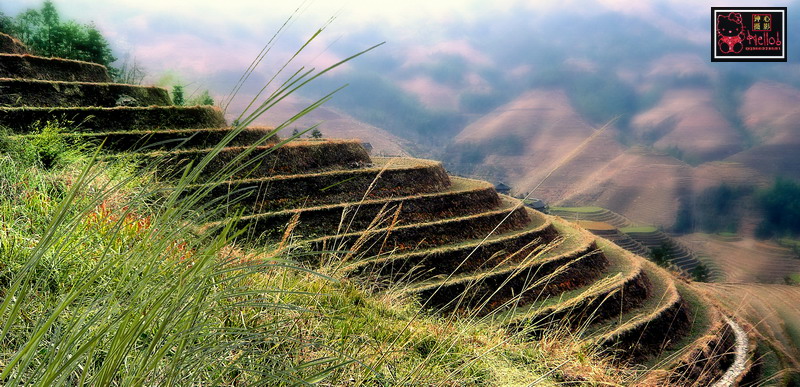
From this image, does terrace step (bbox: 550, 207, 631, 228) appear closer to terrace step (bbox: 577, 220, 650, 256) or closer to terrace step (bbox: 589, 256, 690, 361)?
terrace step (bbox: 577, 220, 650, 256)

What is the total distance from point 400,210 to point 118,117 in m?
9.51

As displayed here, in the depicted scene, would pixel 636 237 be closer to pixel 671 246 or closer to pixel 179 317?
pixel 671 246

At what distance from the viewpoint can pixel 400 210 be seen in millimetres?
16094

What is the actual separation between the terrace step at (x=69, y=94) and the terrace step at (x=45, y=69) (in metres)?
1.60

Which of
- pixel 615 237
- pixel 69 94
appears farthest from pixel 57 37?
pixel 615 237

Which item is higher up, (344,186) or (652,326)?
(344,186)

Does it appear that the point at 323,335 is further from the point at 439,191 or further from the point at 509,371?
the point at 439,191

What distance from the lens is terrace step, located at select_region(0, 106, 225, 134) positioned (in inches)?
Answer: 566

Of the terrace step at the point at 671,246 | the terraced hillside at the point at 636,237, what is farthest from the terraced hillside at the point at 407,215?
the terrace step at the point at 671,246

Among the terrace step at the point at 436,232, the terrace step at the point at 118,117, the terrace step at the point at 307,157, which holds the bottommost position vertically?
the terrace step at the point at 436,232

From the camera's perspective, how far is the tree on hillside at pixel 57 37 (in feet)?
85.9

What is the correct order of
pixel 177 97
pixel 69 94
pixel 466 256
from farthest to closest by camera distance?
pixel 177 97 < pixel 69 94 < pixel 466 256

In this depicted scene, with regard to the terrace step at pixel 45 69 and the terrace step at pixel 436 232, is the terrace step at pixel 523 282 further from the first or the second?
the terrace step at pixel 45 69

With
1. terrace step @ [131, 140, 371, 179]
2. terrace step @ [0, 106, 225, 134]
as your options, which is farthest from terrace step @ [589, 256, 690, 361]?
terrace step @ [0, 106, 225, 134]
